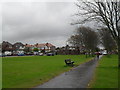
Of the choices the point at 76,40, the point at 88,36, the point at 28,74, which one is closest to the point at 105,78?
the point at 28,74

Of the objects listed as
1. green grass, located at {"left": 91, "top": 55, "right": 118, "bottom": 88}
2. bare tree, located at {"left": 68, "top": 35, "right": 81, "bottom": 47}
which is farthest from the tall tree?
green grass, located at {"left": 91, "top": 55, "right": 118, "bottom": 88}

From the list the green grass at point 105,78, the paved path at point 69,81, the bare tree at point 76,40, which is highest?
the bare tree at point 76,40

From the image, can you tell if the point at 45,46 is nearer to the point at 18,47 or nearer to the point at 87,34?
the point at 18,47

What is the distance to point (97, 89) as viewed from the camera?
929cm

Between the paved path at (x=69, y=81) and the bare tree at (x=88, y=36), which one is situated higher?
the bare tree at (x=88, y=36)

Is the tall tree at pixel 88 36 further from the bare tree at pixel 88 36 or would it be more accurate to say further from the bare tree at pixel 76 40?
the bare tree at pixel 76 40

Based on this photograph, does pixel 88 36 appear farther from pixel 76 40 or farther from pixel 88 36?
pixel 76 40

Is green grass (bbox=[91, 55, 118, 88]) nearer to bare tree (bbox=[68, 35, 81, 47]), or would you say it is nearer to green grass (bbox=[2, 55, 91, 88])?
green grass (bbox=[2, 55, 91, 88])

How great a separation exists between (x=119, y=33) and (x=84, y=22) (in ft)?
13.6

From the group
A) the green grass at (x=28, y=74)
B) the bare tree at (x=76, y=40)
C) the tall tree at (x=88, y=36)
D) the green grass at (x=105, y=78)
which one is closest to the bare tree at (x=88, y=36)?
the tall tree at (x=88, y=36)

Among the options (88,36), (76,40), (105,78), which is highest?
(88,36)

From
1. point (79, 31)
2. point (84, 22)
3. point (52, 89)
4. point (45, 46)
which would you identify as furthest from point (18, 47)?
point (52, 89)

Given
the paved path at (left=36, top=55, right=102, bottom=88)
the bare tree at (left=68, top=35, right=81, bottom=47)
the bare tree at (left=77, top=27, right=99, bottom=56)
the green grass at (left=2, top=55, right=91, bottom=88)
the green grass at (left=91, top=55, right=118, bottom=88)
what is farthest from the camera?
the bare tree at (left=68, top=35, right=81, bottom=47)

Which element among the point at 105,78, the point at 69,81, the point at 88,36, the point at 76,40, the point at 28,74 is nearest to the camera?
the point at 69,81
